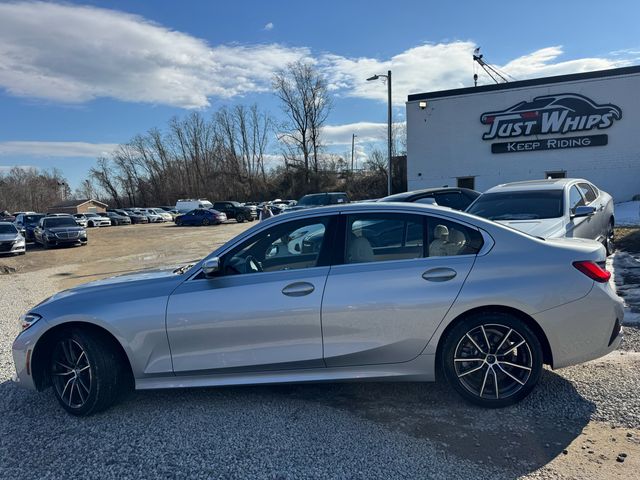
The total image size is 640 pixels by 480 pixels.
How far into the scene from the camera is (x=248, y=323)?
3.40 meters

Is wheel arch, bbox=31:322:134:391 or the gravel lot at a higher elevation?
wheel arch, bbox=31:322:134:391

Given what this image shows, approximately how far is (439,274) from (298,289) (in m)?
1.06

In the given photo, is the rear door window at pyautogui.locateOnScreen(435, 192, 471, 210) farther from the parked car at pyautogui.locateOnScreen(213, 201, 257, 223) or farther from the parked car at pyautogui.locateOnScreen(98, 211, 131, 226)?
the parked car at pyautogui.locateOnScreen(98, 211, 131, 226)

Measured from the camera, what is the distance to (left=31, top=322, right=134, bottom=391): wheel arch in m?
3.62

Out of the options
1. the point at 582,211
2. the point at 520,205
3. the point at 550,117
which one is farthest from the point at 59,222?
the point at 550,117

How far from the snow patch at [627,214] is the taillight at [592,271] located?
14.5 m

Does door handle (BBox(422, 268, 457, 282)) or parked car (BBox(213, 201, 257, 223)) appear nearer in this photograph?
door handle (BBox(422, 268, 457, 282))

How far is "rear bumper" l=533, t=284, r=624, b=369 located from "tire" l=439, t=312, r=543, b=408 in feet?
0.47

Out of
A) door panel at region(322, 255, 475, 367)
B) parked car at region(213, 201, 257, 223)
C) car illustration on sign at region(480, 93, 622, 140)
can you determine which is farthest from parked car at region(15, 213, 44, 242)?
door panel at region(322, 255, 475, 367)

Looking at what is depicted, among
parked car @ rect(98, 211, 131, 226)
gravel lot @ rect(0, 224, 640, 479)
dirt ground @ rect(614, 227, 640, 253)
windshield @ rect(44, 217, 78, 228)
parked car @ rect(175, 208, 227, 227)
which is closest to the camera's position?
gravel lot @ rect(0, 224, 640, 479)

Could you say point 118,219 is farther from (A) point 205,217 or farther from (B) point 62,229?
(B) point 62,229

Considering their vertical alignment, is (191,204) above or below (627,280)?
below

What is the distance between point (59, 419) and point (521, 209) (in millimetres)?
6692

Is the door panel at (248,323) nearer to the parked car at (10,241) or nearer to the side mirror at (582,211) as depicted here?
the side mirror at (582,211)
